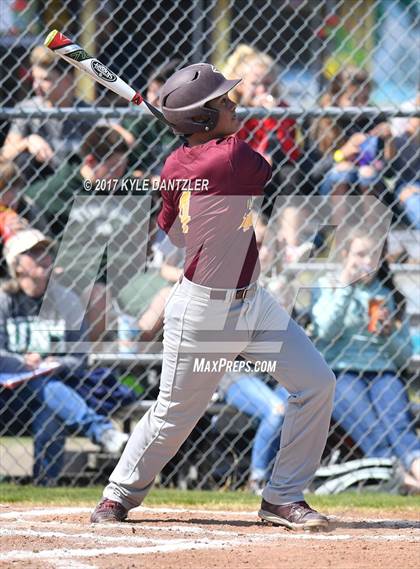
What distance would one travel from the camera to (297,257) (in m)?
6.07

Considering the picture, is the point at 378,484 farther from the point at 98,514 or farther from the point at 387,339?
the point at 98,514

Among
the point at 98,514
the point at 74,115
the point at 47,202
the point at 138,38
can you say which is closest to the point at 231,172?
the point at 98,514

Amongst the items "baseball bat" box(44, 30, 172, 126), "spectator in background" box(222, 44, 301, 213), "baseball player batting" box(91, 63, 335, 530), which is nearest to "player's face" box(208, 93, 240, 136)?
"baseball player batting" box(91, 63, 335, 530)

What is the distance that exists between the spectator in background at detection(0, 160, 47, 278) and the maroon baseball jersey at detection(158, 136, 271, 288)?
2.03 meters

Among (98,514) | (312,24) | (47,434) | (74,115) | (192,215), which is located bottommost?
(47,434)

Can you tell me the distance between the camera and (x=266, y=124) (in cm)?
612

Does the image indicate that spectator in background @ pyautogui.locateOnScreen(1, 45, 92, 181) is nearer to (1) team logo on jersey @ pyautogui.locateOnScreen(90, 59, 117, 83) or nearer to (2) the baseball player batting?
(1) team logo on jersey @ pyautogui.locateOnScreen(90, 59, 117, 83)

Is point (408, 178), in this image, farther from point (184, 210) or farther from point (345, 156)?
point (184, 210)

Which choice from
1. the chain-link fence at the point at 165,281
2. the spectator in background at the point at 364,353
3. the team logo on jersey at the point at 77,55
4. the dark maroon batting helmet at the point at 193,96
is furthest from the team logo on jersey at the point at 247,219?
the spectator in background at the point at 364,353

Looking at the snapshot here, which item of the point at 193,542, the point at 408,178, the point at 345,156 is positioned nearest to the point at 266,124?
the point at 345,156

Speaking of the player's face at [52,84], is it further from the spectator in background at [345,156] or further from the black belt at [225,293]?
the black belt at [225,293]

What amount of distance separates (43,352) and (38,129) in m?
1.28

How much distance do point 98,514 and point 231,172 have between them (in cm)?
145

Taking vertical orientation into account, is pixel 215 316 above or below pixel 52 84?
above
